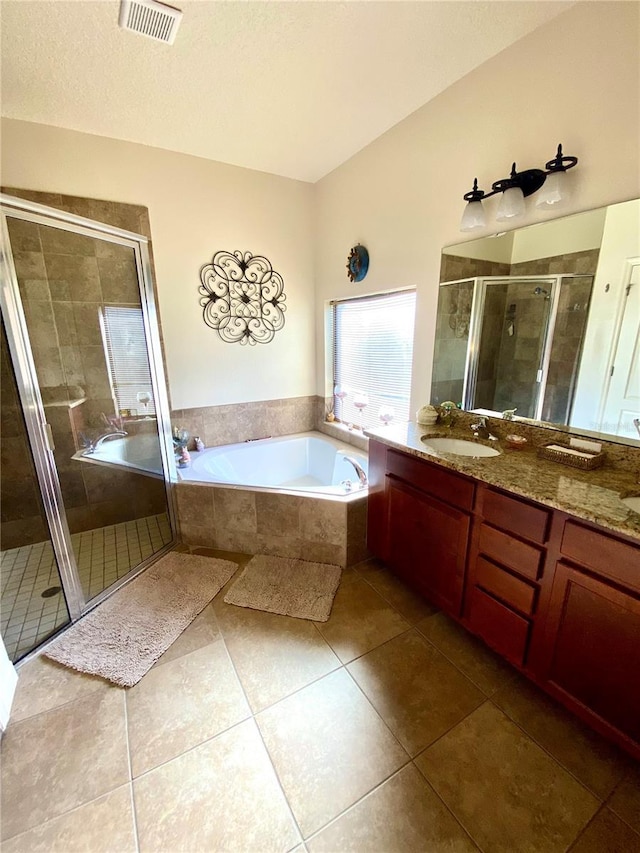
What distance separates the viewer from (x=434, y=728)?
1304mm

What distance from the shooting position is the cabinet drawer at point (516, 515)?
4.05ft

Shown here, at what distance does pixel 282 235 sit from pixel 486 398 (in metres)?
2.22

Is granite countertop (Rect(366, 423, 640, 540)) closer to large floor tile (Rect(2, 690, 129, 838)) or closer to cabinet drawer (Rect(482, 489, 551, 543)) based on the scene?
cabinet drawer (Rect(482, 489, 551, 543))

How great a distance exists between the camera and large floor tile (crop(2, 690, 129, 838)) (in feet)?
3.60

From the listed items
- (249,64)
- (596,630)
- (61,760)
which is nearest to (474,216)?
(249,64)

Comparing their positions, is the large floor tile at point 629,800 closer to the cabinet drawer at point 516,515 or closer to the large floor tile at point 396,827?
the large floor tile at point 396,827

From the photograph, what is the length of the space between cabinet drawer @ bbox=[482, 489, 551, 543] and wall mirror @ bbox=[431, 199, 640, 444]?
579 millimetres

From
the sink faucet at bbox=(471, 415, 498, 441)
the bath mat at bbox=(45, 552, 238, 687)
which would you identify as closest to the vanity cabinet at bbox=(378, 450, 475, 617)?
the sink faucet at bbox=(471, 415, 498, 441)

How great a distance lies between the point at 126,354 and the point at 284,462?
1535mm

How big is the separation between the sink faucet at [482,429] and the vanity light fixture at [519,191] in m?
1.01

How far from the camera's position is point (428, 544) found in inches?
68.2

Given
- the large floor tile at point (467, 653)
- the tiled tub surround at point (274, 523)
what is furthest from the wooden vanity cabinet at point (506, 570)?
the tiled tub surround at point (274, 523)

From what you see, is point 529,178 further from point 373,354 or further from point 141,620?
point 141,620

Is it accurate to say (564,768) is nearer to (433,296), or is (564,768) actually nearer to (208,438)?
(433,296)
